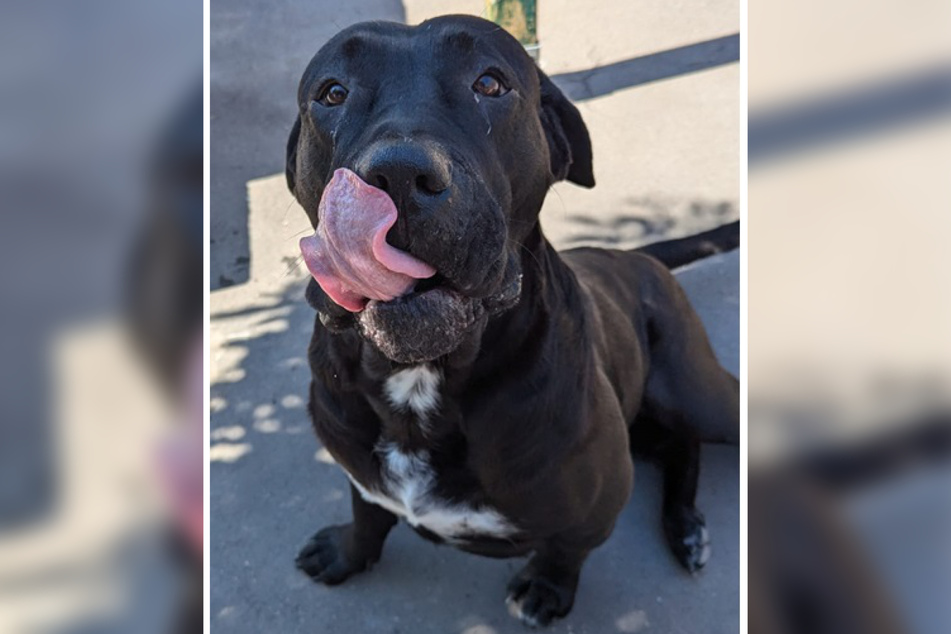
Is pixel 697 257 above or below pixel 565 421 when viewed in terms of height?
below

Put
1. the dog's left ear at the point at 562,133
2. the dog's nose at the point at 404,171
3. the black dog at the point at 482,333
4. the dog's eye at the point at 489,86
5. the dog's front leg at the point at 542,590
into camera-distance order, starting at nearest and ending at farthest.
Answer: the dog's nose at the point at 404,171 < the black dog at the point at 482,333 < the dog's eye at the point at 489,86 < the dog's left ear at the point at 562,133 < the dog's front leg at the point at 542,590

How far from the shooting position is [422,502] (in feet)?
7.57

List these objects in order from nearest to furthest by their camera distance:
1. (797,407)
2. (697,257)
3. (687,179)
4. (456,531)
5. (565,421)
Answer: (797,407) → (565,421) → (456,531) → (697,257) → (687,179)

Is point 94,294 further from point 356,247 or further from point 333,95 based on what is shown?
point 333,95

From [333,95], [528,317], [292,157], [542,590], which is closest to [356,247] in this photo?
[333,95]

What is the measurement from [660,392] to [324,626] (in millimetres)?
1488

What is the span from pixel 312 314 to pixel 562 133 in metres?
2.08

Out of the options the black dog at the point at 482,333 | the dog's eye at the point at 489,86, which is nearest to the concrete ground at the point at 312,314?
the black dog at the point at 482,333

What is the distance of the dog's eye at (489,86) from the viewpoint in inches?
74.9

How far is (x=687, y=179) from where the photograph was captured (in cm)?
447

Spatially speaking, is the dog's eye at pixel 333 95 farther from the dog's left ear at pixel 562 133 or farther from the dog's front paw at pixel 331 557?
the dog's front paw at pixel 331 557

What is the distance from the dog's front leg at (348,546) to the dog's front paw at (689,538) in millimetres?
1059

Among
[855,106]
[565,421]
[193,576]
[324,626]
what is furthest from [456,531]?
[855,106]

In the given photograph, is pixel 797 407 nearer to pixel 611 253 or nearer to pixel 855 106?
pixel 855 106
